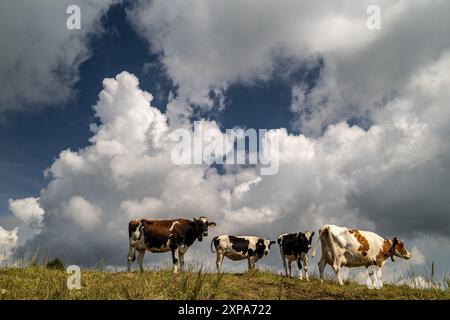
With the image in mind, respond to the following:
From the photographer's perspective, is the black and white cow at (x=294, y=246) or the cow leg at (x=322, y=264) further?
the black and white cow at (x=294, y=246)

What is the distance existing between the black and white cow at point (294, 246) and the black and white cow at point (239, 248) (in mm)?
1898

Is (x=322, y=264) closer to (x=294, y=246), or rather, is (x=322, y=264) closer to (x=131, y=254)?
(x=294, y=246)

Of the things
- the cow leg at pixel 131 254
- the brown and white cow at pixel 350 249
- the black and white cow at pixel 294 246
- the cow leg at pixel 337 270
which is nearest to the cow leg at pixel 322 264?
the brown and white cow at pixel 350 249

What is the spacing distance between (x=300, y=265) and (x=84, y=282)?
12252mm

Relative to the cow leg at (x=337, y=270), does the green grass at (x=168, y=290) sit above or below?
below

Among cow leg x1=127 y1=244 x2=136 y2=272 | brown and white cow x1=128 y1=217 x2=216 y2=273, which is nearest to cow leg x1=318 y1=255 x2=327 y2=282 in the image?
brown and white cow x1=128 y1=217 x2=216 y2=273

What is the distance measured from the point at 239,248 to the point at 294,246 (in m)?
3.61

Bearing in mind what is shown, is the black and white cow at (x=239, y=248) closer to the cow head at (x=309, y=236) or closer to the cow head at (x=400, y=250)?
the cow head at (x=309, y=236)

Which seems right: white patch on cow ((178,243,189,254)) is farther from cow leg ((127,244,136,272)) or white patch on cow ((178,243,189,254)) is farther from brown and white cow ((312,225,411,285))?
brown and white cow ((312,225,411,285))

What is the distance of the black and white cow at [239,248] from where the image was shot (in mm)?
25484

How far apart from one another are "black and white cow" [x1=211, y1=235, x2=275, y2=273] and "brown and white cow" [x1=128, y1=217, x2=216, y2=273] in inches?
122
